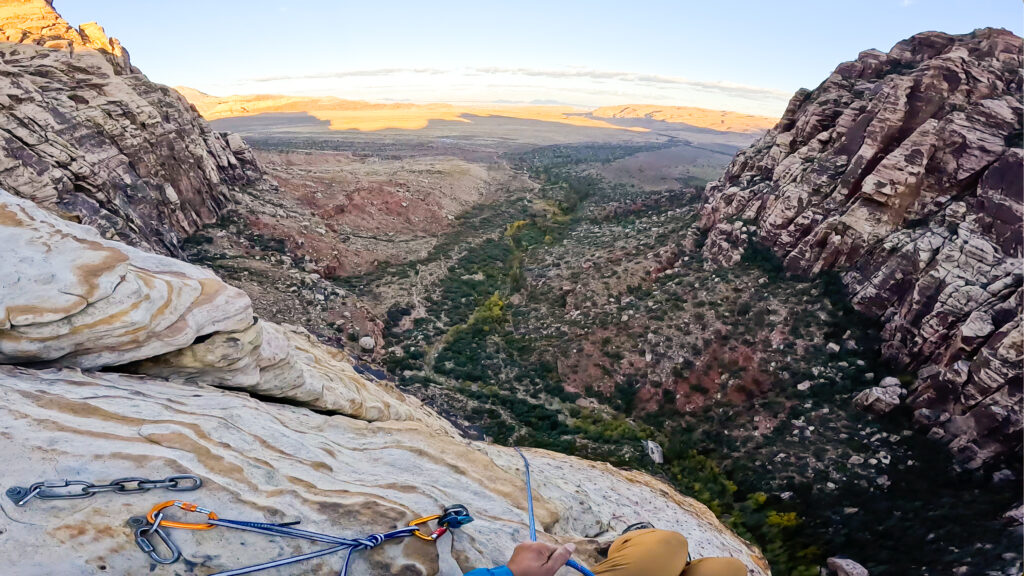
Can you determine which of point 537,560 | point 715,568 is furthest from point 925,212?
point 537,560

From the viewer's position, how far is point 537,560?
12.3 feet

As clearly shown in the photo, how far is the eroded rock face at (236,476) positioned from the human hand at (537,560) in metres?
0.90

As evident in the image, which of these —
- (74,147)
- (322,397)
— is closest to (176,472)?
(322,397)

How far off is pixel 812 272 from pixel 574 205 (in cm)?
2737

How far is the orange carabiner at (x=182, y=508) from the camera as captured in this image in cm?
374

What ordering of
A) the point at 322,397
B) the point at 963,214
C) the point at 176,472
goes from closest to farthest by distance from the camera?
the point at 176,472
the point at 322,397
the point at 963,214

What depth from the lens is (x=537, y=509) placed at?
678cm

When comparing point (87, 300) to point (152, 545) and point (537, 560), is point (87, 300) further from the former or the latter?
point (537, 560)

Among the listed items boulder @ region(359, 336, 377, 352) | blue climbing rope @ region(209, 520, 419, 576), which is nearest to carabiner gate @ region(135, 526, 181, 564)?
blue climbing rope @ region(209, 520, 419, 576)

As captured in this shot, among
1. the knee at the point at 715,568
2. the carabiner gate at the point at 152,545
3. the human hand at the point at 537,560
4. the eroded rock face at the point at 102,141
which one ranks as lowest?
the knee at the point at 715,568

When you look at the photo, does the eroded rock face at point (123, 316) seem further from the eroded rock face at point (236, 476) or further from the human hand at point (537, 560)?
the human hand at point (537, 560)

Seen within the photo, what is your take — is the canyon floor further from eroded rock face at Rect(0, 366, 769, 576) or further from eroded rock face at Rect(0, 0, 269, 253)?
eroded rock face at Rect(0, 366, 769, 576)

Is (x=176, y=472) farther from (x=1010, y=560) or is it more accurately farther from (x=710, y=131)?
(x=710, y=131)

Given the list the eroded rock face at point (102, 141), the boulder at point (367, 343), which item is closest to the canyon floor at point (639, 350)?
the boulder at point (367, 343)
